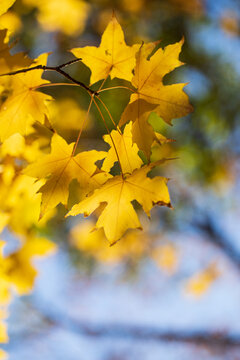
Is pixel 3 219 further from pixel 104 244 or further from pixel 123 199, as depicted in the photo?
pixel 104 244

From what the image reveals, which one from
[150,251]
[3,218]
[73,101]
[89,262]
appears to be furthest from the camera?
[150,251]

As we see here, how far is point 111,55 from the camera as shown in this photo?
85 cm

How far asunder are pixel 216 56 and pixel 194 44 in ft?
1.37

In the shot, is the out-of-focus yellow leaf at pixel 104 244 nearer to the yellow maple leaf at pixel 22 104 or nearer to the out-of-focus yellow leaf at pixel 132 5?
the out-of-focus yellow leaf at pixel 132 5

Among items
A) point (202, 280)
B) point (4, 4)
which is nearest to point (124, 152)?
point (4, 4)

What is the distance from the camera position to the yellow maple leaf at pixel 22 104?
0.86m

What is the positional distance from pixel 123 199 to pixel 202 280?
207 inches

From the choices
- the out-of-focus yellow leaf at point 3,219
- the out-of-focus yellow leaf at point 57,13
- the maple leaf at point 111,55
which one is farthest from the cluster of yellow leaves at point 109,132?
the out-of-focus yellow leaf at point 57,13

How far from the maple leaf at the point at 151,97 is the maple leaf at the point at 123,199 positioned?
0.32 feet

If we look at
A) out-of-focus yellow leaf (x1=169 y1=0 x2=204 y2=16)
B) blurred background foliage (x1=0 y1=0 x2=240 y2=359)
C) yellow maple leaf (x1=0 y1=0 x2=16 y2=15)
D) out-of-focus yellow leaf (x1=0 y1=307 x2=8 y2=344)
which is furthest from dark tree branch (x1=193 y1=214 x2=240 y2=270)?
yellow maple leaf (x1=0 y1=0 x2=16 y2=15)

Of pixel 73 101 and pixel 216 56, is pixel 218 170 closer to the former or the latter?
pixel 216 56

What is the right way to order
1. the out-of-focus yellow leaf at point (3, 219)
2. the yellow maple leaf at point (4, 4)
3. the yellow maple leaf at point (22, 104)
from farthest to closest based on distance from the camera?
the out-of-focus yellow leaf at point (3, 219) → the yellow maple leaf at point (22, 104) → the yellow maple leaf at point (4, 4)

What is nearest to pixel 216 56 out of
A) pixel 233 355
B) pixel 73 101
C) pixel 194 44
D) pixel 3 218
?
pixel 194 44

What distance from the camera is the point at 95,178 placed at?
84cm
